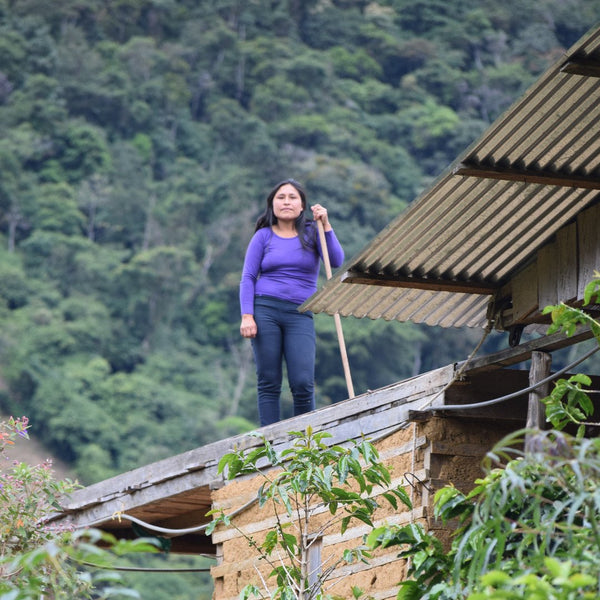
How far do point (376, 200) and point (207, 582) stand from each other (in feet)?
71.9

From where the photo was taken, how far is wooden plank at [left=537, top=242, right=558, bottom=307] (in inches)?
269

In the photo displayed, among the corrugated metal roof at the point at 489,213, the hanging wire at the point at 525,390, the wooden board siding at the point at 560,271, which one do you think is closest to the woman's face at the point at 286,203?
the corrugated metal roof at the point at 489,213

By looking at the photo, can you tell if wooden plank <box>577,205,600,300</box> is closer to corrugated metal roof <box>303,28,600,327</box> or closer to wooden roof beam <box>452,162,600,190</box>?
corrugated metal roof <box>303,28,600,327</box>

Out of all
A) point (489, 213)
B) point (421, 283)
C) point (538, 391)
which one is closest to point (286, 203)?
point (421, 283)

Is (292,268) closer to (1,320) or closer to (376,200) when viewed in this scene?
(1,320)

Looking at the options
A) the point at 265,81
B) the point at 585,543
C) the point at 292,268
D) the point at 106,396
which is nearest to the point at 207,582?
the point at 106,396

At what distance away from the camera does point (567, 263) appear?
22.3ft

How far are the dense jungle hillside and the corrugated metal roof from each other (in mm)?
44464

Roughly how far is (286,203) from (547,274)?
88.6 inches

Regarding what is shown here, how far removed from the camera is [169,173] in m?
69.7

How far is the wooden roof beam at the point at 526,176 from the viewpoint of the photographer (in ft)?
20.0

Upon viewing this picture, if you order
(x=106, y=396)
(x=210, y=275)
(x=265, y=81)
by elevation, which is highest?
(x=265, y=81)

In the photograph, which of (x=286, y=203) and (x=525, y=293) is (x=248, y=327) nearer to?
(x=286, y=203)

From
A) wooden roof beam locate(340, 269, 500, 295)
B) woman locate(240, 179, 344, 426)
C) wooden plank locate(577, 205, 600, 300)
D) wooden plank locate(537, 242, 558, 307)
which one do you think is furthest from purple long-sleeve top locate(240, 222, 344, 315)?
wooden plank locate(577, 205, 600, 300)
